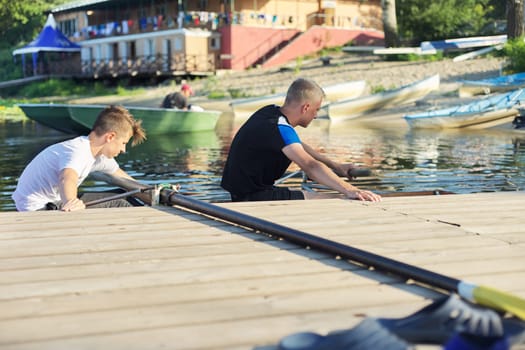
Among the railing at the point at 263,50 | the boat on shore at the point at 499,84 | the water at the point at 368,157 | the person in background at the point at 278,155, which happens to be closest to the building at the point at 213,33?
the railing at the point at 263,50

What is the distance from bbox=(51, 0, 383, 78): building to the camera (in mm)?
40688

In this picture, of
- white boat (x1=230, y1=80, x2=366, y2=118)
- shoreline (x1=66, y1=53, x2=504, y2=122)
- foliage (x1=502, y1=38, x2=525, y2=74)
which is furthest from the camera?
shoreline (x1=66, y1=53, x2=504, y2=122)

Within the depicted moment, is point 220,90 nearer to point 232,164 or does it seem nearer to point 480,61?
point 480,61

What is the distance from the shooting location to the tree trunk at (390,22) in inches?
1294

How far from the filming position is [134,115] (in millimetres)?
19391

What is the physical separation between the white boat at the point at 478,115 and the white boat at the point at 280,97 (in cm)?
614

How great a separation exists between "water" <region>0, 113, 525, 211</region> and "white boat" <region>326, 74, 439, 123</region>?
1749mm

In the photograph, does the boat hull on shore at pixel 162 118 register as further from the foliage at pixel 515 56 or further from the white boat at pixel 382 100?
the foliage at pixel 515 56

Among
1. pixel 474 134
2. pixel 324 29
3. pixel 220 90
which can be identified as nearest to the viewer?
pixel 474 134

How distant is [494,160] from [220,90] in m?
21.2

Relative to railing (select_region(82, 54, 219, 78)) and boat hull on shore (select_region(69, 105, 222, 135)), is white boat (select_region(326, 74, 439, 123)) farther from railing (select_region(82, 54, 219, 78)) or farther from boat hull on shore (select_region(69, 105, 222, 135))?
railing (select_region(82, 54, 219, 78))

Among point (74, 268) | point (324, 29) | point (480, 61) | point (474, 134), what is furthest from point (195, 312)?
point (324, 29)

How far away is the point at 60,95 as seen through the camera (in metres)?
42.9

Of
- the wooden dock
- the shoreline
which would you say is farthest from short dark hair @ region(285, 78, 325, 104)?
the shoreline
